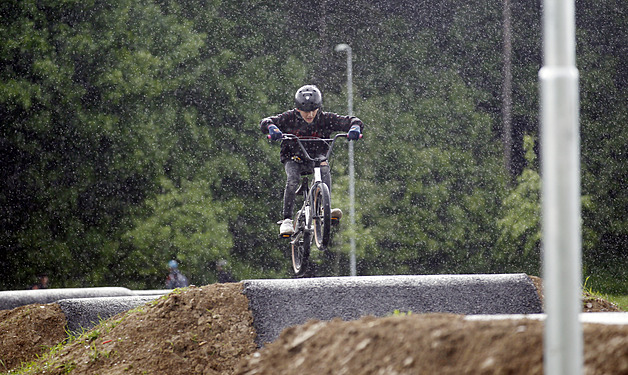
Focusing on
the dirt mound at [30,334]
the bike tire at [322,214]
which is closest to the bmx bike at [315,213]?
the bike tire at [322,214]

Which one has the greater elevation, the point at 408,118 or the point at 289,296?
the point at 408,118

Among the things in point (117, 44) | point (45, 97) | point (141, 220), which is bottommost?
point (141, 220)

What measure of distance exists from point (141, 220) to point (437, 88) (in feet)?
38.2

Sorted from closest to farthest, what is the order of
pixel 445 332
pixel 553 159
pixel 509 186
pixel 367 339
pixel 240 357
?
pixel 553 159 → pixel 445 332 → pixel 367 339 → pixel 240 357 → pixel 509 186

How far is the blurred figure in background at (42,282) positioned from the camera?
88.3ft

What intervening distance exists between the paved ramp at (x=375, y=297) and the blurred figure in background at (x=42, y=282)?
21950mm

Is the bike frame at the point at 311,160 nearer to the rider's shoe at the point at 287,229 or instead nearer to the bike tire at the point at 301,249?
the bike tire at the point at 301,249

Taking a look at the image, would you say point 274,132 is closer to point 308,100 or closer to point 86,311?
Answer: point 308,100

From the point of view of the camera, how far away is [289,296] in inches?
251

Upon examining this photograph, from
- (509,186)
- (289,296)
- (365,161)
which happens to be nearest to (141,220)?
(365,161)

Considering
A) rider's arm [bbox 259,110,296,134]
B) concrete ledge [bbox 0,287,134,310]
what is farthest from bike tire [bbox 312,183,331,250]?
concrete ledge [bbox 0,287,134,310]

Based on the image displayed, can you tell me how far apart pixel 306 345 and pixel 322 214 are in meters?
4.42

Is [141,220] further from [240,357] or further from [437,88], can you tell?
[240,357]

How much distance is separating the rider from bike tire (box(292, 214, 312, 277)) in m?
0.14
